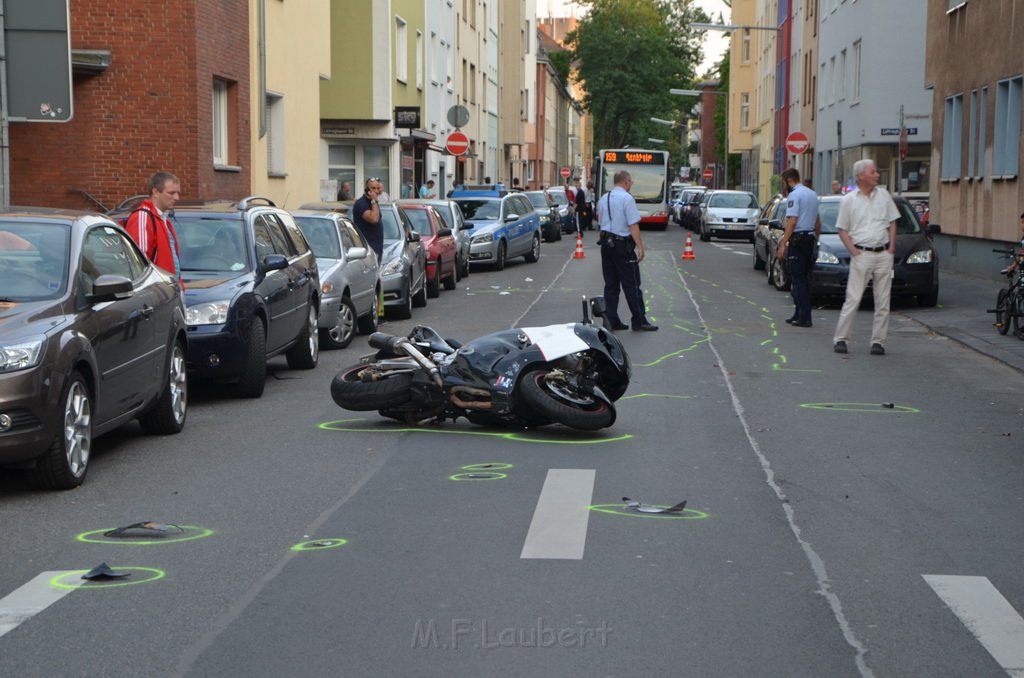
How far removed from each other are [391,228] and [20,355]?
13616mm

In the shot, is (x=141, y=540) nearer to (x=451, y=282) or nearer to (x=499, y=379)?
(x=499, y=379)

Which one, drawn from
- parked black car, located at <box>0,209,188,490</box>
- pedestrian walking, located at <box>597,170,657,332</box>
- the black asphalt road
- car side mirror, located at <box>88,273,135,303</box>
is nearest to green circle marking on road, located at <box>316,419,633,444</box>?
the black asphalt road

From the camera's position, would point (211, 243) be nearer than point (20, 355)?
No

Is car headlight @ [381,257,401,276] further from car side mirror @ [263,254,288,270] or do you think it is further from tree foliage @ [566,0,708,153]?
tree foliage @ [566,0,708,153]

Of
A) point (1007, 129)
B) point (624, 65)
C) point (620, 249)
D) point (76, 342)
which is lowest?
point (76, 342)

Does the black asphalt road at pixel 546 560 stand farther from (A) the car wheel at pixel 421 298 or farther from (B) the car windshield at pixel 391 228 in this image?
(A) the car wheel at pixel 421 298

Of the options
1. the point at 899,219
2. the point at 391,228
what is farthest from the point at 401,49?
the point at 899,219

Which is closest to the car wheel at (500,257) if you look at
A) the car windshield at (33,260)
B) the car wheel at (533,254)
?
the car wheel at (533,254)

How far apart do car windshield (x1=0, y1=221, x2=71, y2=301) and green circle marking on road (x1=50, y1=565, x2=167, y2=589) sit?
2586 mm

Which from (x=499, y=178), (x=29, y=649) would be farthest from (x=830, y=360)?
(x=499, y=178)

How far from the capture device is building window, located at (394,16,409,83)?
3888 cm

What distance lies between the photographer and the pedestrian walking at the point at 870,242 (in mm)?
14320

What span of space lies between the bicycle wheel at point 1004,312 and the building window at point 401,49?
81.7 feet

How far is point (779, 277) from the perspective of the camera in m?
23.7
